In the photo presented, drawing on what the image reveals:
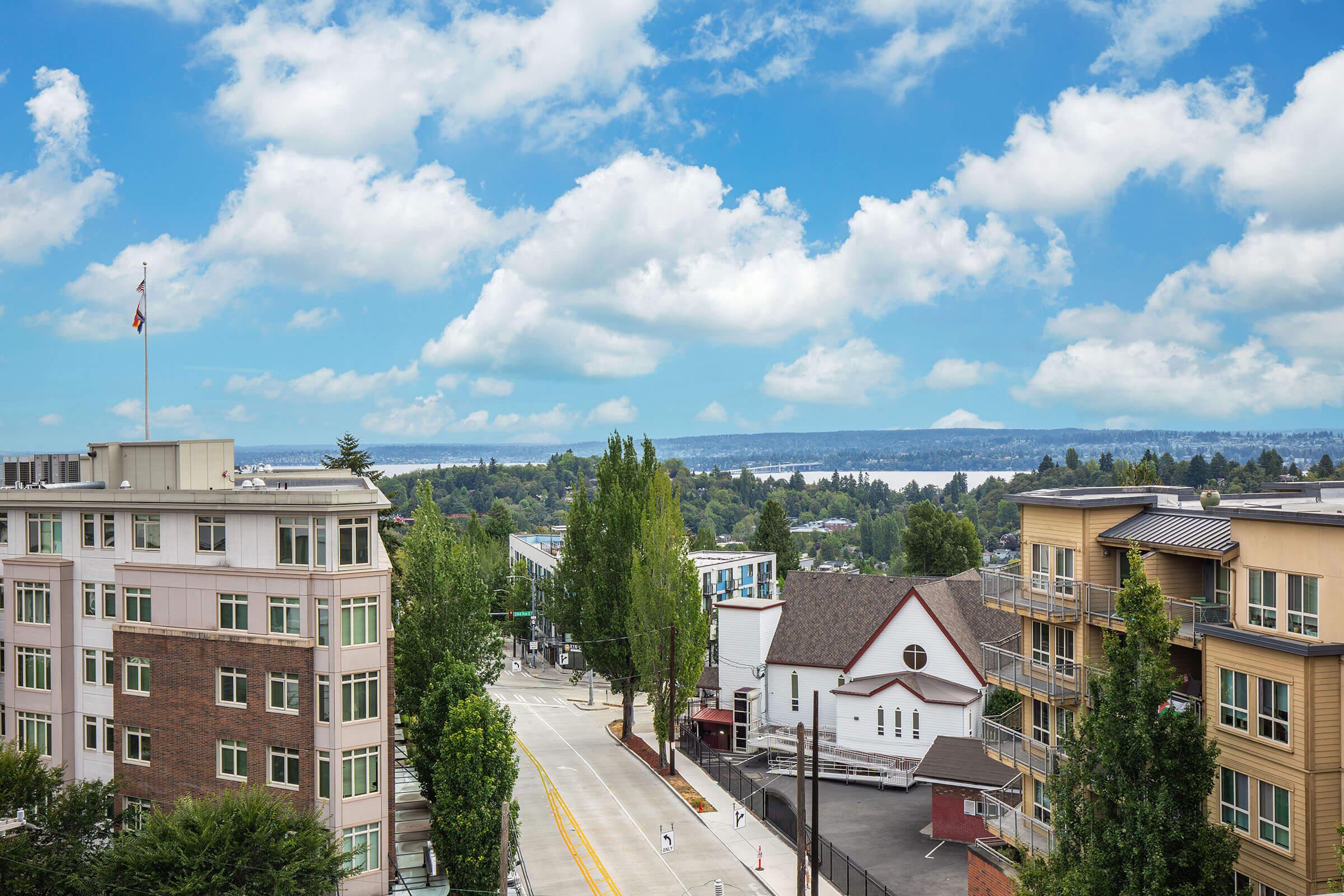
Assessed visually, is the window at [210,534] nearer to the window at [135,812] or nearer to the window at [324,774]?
the window at [324,774]

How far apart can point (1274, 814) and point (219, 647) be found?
34913mm

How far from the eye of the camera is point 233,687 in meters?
39.8

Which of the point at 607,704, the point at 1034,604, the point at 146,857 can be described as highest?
the point at 1034,604

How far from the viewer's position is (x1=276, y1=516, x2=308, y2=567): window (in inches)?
1540

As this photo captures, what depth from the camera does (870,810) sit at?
174ft

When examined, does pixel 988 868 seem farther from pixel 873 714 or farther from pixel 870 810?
pixel 873 714

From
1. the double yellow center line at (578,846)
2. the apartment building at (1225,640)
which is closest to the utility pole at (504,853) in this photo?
the double yellow center line at (578,846)

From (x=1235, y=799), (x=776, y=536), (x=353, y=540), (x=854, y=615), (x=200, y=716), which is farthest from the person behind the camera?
(x=776, y=536)

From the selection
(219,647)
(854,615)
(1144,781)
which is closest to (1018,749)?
(1144,781)

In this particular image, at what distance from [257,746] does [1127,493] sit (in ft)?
108

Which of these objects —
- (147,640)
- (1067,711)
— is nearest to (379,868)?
(147,640)

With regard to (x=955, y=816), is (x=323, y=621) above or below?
above

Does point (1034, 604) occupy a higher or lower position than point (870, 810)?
higher

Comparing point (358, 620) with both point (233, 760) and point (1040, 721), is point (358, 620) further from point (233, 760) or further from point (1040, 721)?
point (1040, 721)
